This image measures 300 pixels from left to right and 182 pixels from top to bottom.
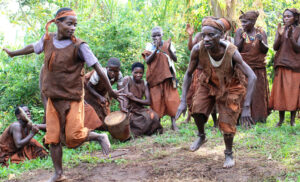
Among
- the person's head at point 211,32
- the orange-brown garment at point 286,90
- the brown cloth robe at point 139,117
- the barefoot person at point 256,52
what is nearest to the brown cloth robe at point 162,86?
the brown cloth robe at point 139,117

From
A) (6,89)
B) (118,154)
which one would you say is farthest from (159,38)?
(6,89)

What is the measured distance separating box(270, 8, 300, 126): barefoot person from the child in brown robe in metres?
2.36

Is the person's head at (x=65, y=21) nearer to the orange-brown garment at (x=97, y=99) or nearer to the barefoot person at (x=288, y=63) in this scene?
the orange-brown garment at (x=97, y=99)

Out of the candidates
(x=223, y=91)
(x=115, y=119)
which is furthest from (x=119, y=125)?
(x=223, y=91)

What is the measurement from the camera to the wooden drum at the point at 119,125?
5941 mm

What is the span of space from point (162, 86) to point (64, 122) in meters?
3.40

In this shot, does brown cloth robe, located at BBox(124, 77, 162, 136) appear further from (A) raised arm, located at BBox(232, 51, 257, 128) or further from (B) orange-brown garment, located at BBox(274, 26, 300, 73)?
(A) raised arm, located at BBox(232, 51, 257, 128)

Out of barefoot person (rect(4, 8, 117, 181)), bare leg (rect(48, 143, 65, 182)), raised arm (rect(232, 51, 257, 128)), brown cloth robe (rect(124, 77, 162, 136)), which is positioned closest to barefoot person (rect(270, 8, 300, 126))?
brown cloth robe (rect(124, 77, 162, 136))

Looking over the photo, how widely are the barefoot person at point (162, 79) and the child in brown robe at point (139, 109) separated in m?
0.18

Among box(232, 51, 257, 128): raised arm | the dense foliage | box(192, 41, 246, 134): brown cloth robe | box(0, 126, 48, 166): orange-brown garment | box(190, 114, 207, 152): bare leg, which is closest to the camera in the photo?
box(232, 51, 257, 128): raised arm

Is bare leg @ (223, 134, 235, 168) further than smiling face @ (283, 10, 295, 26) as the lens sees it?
No

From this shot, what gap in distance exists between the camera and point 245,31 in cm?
680

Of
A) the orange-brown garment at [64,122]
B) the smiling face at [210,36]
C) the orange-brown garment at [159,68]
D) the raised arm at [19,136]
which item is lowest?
the raised arm at [19,136]

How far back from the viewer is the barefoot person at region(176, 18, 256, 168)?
4090mm
